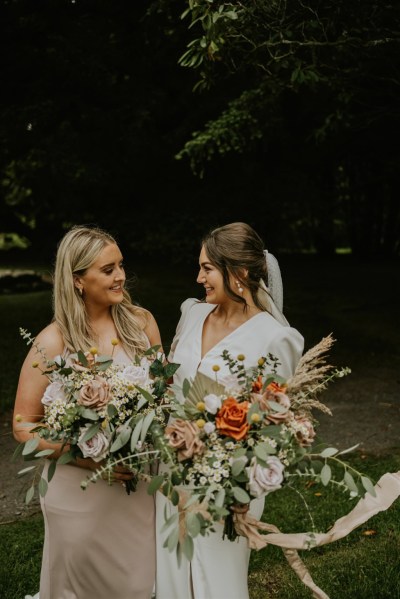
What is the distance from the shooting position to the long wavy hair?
349 centimetres

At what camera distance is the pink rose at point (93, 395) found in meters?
2.46

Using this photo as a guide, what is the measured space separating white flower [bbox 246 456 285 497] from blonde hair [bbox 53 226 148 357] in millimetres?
1304

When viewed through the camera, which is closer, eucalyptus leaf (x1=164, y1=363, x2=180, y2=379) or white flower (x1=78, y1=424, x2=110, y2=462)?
white flower (x1=78, y1=424, x2=110, y2=462)

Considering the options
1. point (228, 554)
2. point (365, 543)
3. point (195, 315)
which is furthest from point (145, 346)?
point (365, 543)

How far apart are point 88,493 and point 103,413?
853 mm

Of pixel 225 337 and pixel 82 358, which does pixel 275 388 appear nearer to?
pixel 82 358

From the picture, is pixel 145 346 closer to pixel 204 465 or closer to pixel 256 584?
pixel 204 465

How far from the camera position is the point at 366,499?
106 inches

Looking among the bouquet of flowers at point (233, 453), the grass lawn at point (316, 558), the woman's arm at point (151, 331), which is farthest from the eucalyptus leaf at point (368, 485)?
the grass lawn at point (316, 558)

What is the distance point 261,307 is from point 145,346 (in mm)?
685

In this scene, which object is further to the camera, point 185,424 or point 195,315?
point 195,315

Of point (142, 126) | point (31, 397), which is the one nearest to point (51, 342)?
point (31, 397)

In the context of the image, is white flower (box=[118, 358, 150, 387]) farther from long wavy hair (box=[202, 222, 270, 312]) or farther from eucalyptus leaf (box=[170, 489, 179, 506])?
long wavy hair (box=[202, 222, 270, 312])

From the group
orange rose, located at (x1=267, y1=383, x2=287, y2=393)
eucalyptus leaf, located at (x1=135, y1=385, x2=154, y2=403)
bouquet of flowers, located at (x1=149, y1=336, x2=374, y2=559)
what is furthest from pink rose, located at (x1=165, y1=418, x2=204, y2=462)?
orange rose, located at (x1=267, y1=383, x2=287, y2=393)
